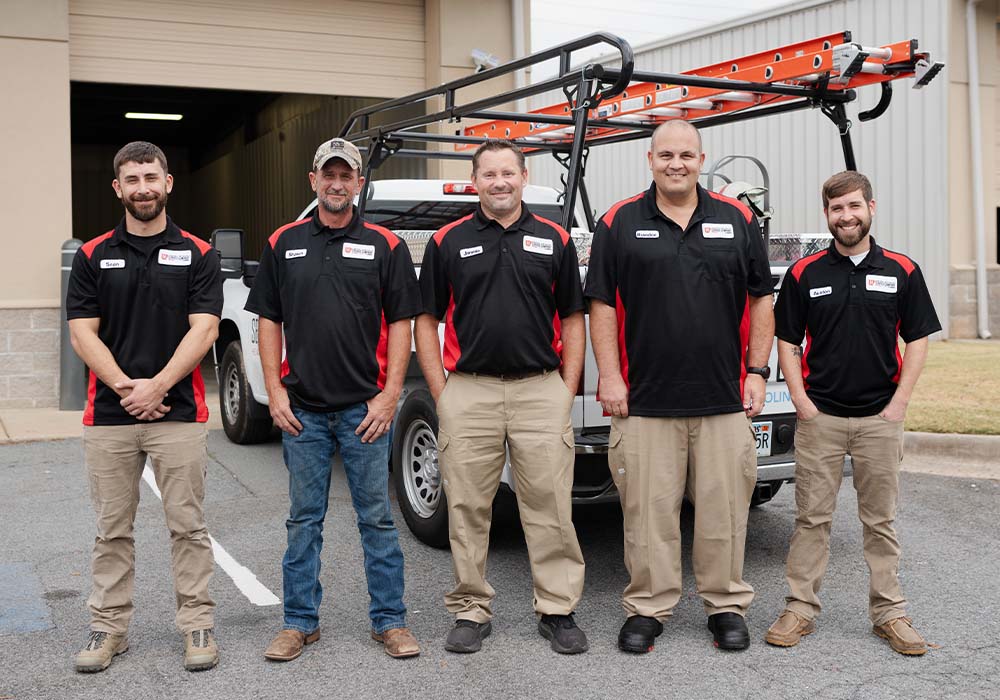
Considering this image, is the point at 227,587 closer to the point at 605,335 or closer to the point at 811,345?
the point at 605,335

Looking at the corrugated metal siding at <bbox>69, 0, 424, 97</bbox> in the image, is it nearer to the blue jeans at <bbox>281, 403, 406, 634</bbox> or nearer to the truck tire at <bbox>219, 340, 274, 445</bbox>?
the truck tire at <bbox>219, 340, 274, 445</bbox>

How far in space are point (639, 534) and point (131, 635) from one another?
2.06 metres

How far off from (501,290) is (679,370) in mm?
746

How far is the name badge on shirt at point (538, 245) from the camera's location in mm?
4145

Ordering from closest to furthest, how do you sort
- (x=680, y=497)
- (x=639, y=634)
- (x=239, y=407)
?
1. (x=639, y=634)
2. (x=680, y=497)
3. (x=239, y=407)

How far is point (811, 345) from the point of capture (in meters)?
4.26

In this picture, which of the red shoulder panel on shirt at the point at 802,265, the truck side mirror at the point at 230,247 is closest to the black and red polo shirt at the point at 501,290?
the red shoulder panel on shirt at the point at 802,265

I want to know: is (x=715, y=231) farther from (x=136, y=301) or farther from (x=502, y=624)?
(x=136, y=301)

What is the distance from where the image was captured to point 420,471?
220 inches

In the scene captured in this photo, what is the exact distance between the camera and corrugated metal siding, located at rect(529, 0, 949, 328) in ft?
45.4

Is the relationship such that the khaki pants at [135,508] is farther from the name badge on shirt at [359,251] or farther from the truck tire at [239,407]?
the truck tire at [239,407]

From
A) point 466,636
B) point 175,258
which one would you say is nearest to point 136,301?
point 175,258

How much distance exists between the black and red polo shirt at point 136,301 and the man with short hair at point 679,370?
155 cm

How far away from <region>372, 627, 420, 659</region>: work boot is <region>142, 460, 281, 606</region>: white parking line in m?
0.80
